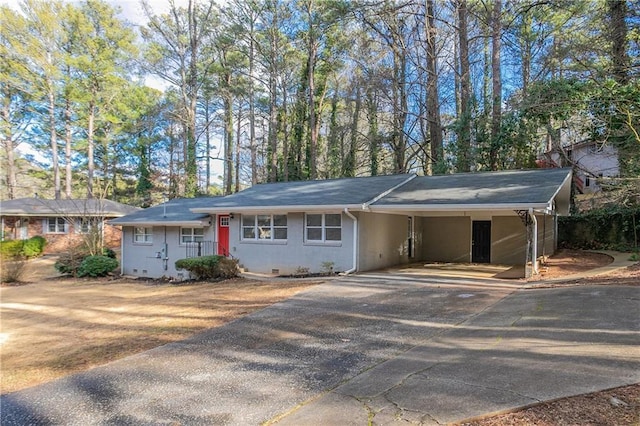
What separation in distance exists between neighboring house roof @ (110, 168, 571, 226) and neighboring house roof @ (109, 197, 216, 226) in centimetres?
5

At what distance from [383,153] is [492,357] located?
79.7 ft

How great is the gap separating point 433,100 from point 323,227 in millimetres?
12781

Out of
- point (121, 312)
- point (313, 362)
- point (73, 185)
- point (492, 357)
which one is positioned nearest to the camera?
point (492, 357)

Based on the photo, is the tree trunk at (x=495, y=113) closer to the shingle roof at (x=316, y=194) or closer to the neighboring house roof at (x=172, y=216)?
the shingle roof at (x=316, y=194)

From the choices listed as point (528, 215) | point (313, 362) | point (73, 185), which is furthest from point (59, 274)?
point (73, 185)

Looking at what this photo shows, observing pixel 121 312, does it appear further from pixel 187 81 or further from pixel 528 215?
pixel 187 81

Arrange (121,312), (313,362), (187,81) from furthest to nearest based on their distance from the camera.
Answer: (187,81) < (121,312) < (313,362)

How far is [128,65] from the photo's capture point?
113 feet

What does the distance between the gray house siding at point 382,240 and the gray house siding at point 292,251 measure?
54 cm

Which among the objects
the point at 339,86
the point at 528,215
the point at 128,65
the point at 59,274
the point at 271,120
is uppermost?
the point at 128,65

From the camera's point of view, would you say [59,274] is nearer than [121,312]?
No

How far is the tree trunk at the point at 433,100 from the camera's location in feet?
68.5

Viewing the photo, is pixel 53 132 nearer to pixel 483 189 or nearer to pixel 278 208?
pixel 278 208

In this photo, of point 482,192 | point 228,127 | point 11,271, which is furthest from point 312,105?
point 11,271
